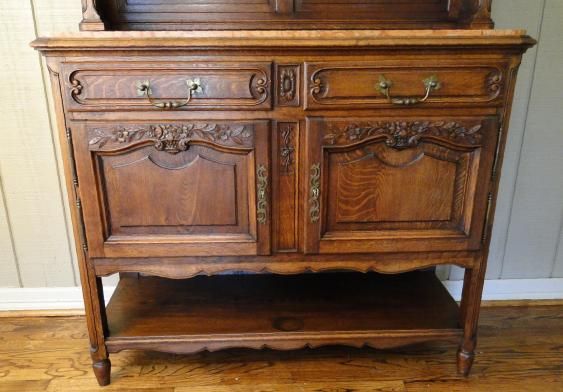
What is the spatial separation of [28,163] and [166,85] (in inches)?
32.9

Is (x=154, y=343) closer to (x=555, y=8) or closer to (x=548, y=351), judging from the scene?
(x=548, y=351)

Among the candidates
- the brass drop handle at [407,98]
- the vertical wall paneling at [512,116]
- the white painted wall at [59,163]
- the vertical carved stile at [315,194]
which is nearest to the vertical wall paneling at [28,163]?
the white painted wall at [59,163]

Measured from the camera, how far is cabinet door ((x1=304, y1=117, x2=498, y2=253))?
1.22 metres

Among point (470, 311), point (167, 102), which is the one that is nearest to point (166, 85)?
point (167, 102)

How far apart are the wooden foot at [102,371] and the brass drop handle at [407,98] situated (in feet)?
3.72

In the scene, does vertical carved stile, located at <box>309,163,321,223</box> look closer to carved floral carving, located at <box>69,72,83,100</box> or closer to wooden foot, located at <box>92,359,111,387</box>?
carved floral carving, located at <box>69,72,83,100</box>

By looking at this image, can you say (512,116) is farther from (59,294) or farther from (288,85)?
(59,294)

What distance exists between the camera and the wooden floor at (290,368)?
1497 millimetres

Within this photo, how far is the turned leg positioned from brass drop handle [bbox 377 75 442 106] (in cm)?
51

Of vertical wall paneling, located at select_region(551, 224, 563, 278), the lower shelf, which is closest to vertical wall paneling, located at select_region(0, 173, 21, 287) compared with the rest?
the lower shelf

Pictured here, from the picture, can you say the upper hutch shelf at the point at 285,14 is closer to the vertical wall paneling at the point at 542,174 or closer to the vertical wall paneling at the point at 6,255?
the vertical wall paneling at the point at 542,174

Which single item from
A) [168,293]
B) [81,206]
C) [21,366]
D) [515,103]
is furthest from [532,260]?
[21,366]

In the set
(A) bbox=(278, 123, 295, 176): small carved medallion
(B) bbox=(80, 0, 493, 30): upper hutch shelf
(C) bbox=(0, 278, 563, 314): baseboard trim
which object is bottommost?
(C) bbox=(0, 278, 563, 314): baseboard trim

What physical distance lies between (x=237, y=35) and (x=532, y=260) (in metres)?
1.51
